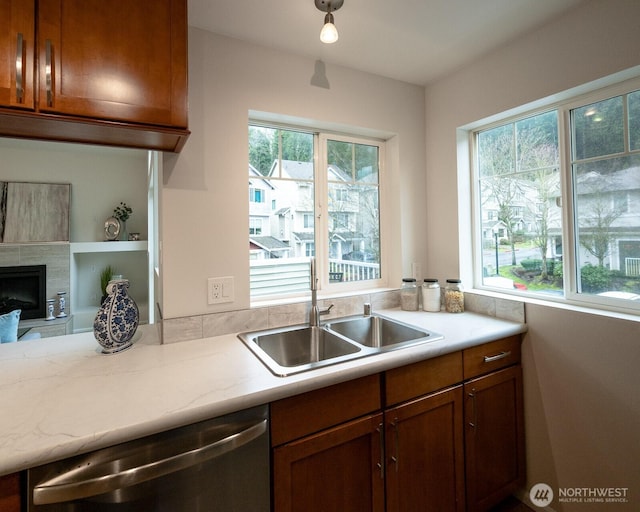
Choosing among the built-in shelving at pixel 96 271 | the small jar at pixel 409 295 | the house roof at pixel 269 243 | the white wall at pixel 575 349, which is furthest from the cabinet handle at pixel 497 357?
the built-in shelving at pixel 96 271

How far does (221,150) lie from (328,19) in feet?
2.40

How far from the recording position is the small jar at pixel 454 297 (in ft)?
6.28

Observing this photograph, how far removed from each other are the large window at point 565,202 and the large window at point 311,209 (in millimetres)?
711

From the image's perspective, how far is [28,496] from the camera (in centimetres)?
74

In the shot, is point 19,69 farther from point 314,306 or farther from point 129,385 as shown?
point 314,306

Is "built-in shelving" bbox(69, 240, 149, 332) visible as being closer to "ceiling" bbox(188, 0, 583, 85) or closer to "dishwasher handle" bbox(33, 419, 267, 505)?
"ceiling" bbox(188, 0, 583, 85)

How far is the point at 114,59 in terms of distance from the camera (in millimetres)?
1076

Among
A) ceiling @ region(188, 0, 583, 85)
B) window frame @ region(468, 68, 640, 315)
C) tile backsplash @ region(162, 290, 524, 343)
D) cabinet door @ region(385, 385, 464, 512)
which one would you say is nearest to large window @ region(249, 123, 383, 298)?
tile backsplash @ region(162, 290, 524, 343)

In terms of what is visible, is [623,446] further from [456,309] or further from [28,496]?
[28,496]

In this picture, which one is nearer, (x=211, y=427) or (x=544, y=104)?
(x=211, y=427)

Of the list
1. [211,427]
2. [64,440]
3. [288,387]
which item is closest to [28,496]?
[64,440]

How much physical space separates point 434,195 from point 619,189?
933mm

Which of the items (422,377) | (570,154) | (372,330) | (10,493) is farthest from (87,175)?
(570,154)

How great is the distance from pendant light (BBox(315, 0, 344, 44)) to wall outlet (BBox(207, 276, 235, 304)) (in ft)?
3.69
